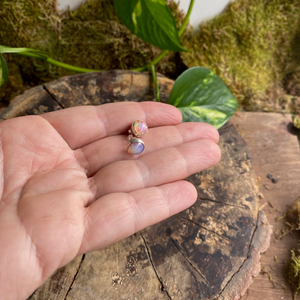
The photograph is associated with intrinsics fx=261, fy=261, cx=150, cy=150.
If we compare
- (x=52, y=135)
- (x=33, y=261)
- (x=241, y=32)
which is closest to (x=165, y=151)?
(x=52, y=135)

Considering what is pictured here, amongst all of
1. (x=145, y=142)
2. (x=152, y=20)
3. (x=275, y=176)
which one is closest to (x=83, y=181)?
(x=145, y=142)

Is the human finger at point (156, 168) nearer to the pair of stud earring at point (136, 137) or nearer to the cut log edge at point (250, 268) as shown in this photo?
the pair of stud earring at point (136, 137)

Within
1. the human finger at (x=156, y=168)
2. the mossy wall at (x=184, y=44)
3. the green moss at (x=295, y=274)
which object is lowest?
the green moss at (x=295, y=274)

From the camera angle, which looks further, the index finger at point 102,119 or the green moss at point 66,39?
the green moss at point 66,39

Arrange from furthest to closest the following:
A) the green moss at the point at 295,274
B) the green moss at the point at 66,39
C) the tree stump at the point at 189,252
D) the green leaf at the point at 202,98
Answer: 1. the green moss at the point at 66,39
2. the green leaf at the point at 202,98
3. the green moss at the point at 295,274
4. the tree stump at the point at 189,252

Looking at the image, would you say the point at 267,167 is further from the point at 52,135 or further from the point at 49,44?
the point at 49,44

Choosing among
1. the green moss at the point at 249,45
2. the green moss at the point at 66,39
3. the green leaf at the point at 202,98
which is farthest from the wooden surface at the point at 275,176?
the green moss at the point at 66,39

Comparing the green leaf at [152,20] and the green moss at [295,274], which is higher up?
the green leaf at [152,20]

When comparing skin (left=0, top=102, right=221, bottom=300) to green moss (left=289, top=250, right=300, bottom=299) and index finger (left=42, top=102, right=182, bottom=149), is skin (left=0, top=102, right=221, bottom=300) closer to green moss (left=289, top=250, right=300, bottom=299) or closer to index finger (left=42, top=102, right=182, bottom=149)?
index finger (left=42, top=102, right=182, bottom=149)
